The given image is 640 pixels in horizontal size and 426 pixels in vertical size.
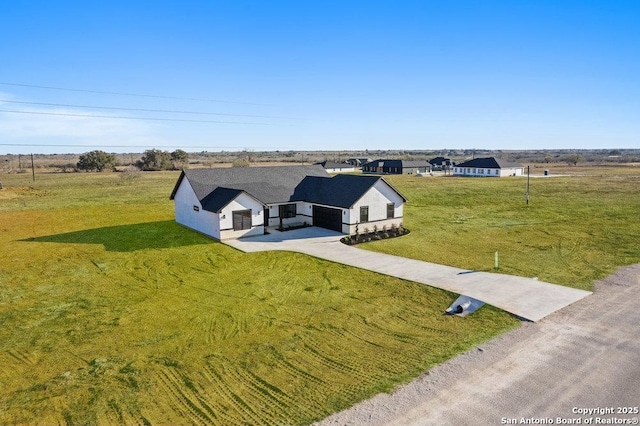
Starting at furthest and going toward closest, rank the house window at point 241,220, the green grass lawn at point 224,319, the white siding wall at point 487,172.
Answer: the white siding wall at point 487,172, the house window at point 241,220, the green grass lawn at point 224,319

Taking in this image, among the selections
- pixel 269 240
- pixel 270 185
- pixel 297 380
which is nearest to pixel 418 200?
pixel 270 185

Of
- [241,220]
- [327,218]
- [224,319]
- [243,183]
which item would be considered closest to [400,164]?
[243,183]

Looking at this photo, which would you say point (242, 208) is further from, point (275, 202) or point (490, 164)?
point (490, 164)

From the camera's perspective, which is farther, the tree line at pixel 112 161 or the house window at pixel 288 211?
the tree line at pixel 112 161

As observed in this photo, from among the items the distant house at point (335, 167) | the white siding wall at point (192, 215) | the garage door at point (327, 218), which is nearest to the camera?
the white siding wall at point (192, 215)

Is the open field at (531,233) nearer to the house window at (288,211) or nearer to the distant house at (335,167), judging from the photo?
the house window at (288,211)

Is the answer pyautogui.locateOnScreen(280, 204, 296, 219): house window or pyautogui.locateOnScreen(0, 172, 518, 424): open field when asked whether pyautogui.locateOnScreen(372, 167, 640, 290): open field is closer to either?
pyautogui.locateOnScreen(0, 172, 518, 424): open field

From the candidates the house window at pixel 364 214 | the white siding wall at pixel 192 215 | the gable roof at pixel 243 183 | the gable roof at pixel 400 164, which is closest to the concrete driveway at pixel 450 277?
the white siding wall at pixel 192 215
